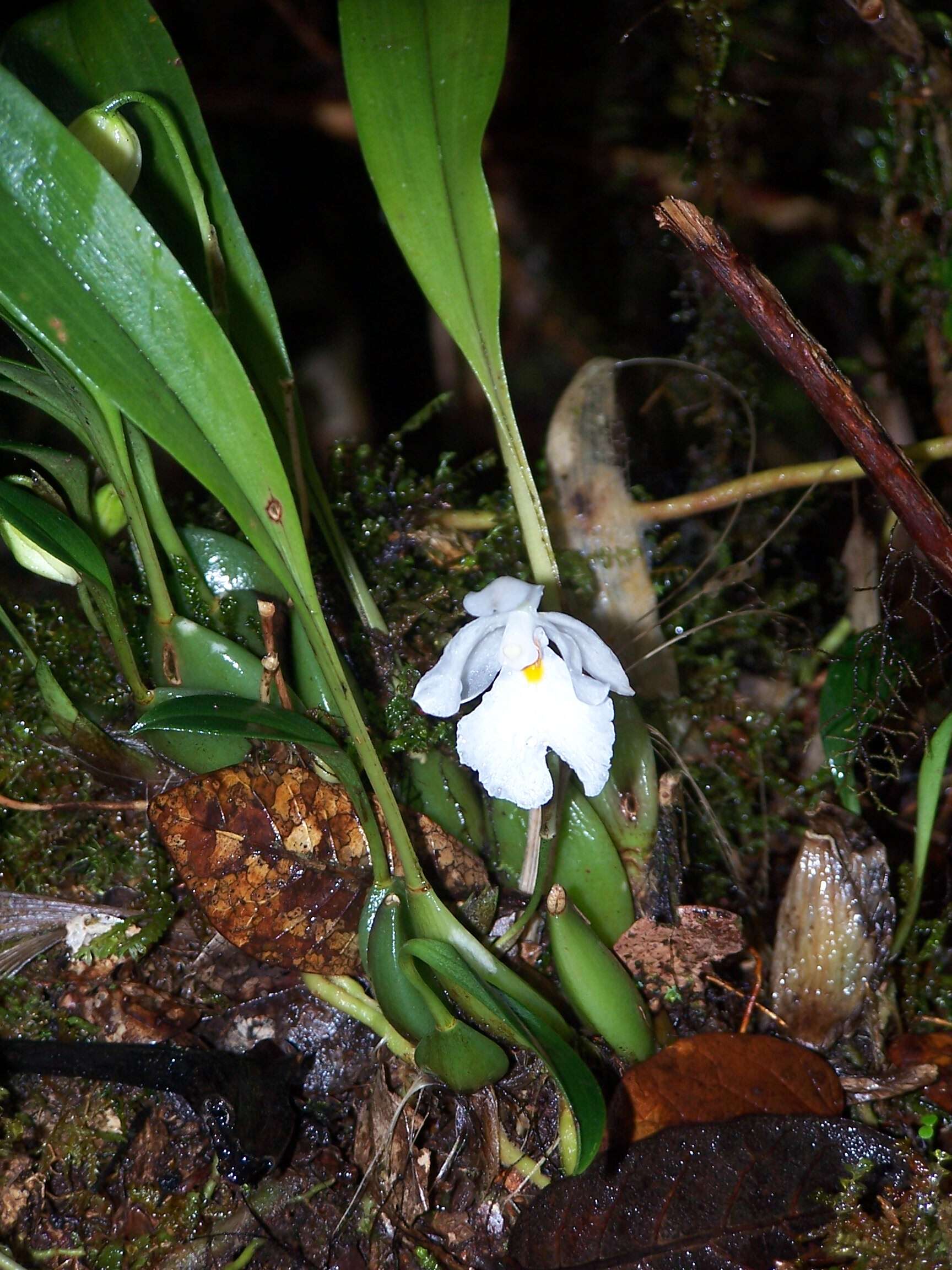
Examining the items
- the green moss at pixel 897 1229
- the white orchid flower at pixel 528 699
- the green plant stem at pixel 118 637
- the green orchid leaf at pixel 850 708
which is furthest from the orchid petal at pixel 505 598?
the green moss at pixel 897 1229

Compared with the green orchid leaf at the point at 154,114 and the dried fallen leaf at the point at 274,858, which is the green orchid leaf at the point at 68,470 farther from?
the dried fallen leaf at the point at 274,858

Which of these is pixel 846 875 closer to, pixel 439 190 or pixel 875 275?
pixel 439 190

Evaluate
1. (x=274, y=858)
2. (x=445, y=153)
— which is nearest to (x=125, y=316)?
(x=445, y=153)

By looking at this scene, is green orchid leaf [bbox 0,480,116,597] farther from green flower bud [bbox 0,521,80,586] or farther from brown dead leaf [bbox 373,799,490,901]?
brown dead leaf [bbox 373,799,490,901]

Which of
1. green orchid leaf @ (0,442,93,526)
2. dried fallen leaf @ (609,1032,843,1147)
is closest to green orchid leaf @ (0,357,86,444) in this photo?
green orchid leaf @ (0,442,93,526)

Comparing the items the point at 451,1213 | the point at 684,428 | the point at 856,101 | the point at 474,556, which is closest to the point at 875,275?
the point at 684,428

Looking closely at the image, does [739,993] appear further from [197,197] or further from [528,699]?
[197,197]
